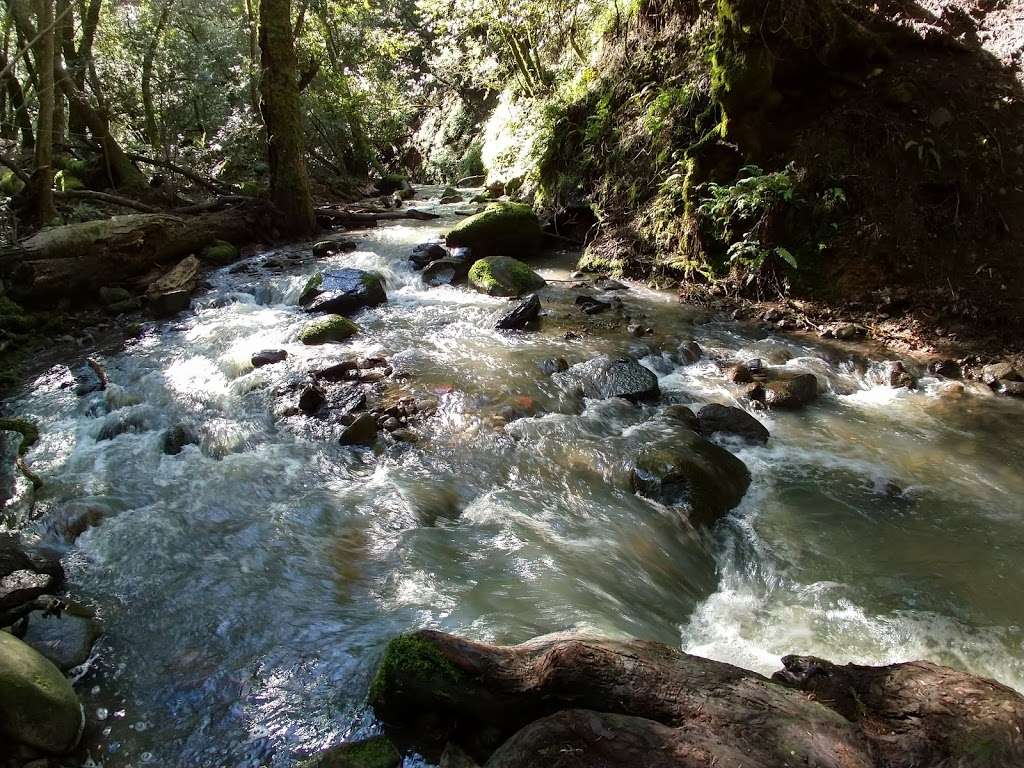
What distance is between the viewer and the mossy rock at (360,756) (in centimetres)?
273

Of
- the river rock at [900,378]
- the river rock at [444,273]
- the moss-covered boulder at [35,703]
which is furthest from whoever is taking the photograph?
the river rock at [444,273]

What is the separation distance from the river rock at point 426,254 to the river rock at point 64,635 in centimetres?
819

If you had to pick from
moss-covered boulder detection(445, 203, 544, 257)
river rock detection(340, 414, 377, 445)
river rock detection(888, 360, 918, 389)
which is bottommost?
river rock detection(340, 414, 377, 445)

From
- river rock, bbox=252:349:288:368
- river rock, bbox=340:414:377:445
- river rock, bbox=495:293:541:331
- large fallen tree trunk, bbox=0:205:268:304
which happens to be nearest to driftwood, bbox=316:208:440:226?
large fallen tree trunk, bbox=0:205:268:304

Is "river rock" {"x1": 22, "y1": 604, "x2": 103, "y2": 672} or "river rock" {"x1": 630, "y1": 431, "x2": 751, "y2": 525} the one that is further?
"river rock" {"x1": 630, "y1": 431, "x2": 751, "y2": 525}

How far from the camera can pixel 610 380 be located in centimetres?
677

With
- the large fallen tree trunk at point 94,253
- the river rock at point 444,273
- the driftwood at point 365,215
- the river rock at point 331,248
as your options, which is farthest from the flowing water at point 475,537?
the driftwood at point 365,215

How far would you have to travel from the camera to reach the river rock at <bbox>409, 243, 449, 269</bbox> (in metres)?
11.0

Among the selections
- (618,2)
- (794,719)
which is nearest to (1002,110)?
(618,2)

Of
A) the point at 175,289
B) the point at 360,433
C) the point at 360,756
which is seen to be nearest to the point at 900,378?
the point at 360,433

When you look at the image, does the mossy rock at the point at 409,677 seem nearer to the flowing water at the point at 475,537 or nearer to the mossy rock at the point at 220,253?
the flowing water at the point at 475,537

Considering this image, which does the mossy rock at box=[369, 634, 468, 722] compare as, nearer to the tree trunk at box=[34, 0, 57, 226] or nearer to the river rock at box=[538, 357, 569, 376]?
the river rock at box=[538, 357, 569, 376]

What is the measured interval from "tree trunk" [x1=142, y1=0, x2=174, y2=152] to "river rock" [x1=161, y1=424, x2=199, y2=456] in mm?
Result: 13092

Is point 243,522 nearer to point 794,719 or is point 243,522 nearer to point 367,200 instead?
point 794,719
